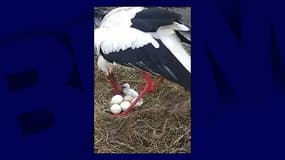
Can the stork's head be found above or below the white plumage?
above

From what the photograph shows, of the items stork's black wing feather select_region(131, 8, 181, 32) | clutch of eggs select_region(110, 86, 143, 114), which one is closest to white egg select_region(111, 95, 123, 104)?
clutch of eggs select_region(110, 86, 143, 114)

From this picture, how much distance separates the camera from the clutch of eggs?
274cm

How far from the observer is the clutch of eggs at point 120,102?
8.98ft

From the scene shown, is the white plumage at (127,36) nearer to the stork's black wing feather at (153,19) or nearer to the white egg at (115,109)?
the stork's black wing feather at (153,19)

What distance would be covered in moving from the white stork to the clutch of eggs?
4 centimetres

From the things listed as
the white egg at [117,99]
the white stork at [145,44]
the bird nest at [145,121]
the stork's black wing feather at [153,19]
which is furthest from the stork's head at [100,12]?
the white egg at [117,99]

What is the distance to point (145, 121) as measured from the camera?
2.74 metres

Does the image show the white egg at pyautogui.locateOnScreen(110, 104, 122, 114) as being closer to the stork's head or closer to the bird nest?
the bird nest
